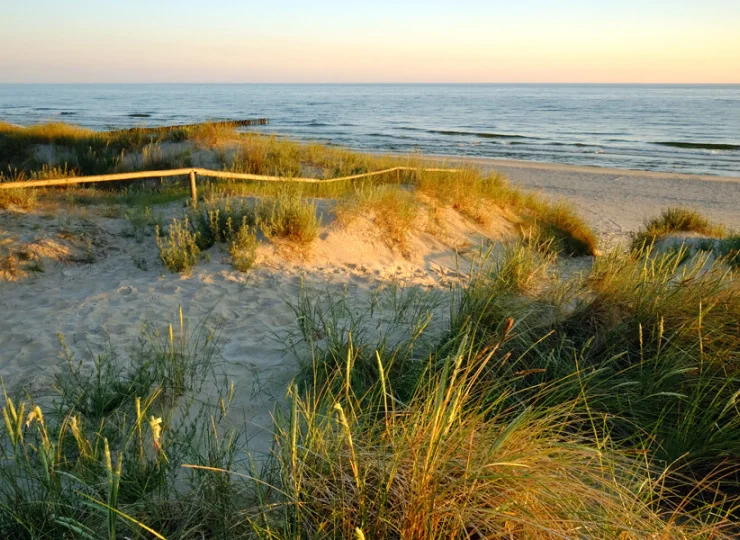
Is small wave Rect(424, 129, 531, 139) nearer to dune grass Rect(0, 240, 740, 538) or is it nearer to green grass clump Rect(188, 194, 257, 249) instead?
green grass clump Rect(188, 194, 257, 249)

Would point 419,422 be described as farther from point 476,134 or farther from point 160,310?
point 476,134

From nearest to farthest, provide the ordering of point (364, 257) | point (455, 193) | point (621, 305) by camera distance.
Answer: point (621, 305) → point (364, 257) → point (455, 193)

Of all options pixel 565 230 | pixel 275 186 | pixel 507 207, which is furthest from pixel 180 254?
pixel 565 230

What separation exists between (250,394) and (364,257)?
3867 millimetres

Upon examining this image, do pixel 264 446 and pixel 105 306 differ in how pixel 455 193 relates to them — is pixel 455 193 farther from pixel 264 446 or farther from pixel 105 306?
pixel 264 446

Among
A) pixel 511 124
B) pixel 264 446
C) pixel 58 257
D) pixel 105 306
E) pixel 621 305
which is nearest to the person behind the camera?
pixel 264 446

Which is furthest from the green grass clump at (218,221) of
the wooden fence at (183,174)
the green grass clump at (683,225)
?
the green grass clump at (683,225)

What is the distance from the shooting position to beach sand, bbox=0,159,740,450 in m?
4.05

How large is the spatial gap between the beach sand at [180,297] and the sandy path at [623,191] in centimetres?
711

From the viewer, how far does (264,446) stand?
3.16 meters

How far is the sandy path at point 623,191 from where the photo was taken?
1434 centimetres

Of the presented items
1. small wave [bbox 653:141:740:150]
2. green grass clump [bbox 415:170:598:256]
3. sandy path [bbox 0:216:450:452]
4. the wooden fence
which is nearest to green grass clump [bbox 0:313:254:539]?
sandy path [bbox 0:216:450:452]

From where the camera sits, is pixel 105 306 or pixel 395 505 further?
pixel 105 306

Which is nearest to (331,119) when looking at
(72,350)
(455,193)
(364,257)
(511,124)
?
(511,124)
